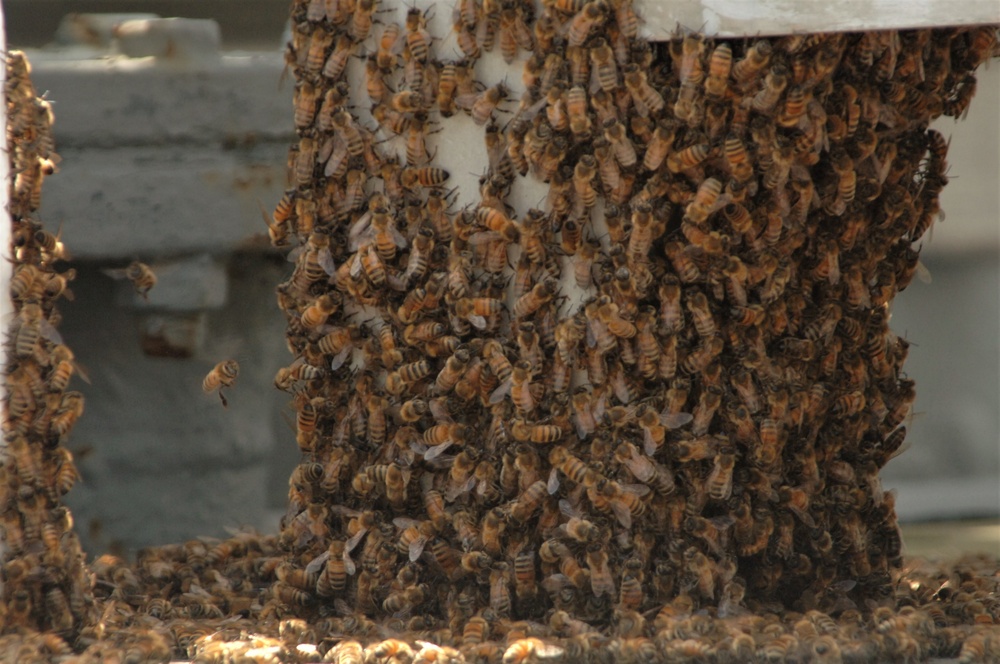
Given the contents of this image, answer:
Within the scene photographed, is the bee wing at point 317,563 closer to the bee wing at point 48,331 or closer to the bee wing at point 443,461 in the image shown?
the bee wing at point 443,461

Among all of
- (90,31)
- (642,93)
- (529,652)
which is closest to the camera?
(529,652)

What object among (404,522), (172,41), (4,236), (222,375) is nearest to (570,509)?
(404,522)

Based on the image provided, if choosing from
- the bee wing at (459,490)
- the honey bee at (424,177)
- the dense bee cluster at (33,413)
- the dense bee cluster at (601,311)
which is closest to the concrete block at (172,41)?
the dense bee cluster at (601,311)

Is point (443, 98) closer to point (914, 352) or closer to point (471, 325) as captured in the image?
point (471, 325)

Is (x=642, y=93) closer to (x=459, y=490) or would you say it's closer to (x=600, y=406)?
(x=600, y=406)

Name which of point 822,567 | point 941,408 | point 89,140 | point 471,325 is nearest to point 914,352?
point 941,408
